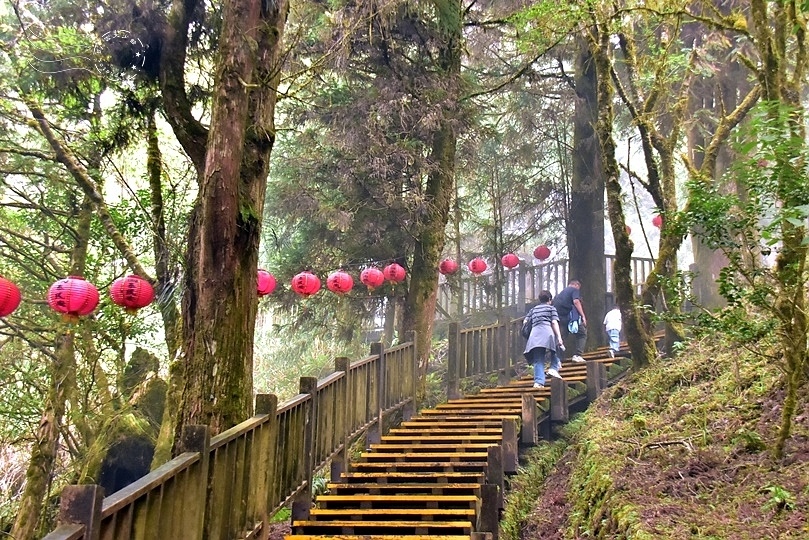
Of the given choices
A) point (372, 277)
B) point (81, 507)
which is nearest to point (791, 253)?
point (81, 507)

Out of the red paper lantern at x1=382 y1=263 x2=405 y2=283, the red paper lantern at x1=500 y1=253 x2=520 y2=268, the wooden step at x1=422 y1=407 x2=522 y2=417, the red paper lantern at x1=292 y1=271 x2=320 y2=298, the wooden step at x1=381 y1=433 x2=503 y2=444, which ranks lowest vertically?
the wooden step at x1=381 y1=433 x2=503 y2=444

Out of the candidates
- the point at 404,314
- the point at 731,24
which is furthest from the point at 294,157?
the point at 731,24

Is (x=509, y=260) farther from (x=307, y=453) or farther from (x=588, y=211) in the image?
(x=307, y=453)

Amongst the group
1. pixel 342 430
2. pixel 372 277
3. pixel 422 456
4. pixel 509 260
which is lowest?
pixel 422 456

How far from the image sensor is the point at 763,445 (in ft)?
16.4

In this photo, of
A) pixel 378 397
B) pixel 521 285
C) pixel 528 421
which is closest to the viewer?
pixel 378 397

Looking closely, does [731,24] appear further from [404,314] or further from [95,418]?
[95,418]

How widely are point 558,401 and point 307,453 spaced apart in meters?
4.13

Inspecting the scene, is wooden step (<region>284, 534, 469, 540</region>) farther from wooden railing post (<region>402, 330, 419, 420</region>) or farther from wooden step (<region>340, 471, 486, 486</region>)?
wooden railing post (<region>402, 330, 419, 420</region>)

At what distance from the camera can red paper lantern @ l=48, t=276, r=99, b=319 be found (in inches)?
247

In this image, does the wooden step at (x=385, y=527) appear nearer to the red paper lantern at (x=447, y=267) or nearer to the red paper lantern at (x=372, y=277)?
the red paper lantern at (x=372, y=277)

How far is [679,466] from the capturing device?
520 centimetres

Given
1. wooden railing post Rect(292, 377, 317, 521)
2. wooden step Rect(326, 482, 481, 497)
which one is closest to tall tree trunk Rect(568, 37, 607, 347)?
wooden step Rect(326, 482, 481, 497)

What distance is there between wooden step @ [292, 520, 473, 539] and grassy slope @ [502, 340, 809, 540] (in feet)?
3.58
